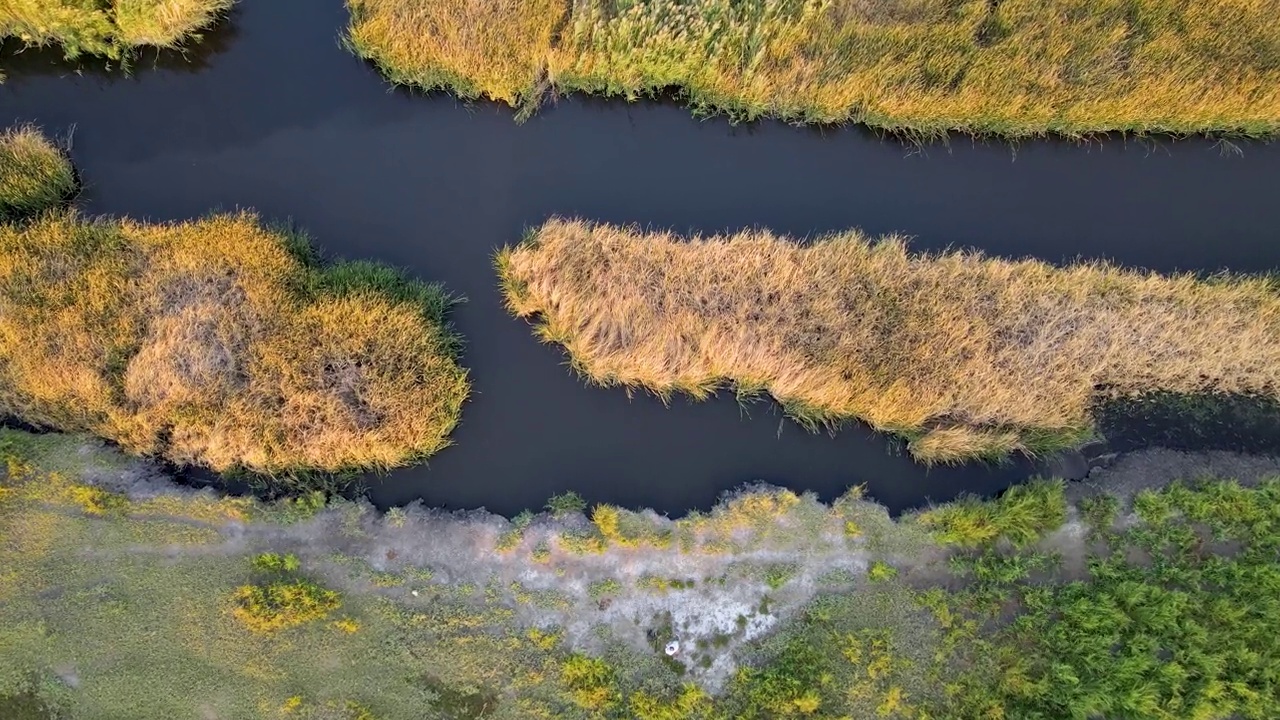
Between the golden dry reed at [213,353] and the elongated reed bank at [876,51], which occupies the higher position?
the elongated reed bank at [876,51]

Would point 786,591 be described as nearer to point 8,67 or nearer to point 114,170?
point 114,170

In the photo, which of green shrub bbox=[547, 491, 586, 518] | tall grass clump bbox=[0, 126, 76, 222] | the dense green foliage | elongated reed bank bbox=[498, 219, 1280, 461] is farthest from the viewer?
tall grass clump bbox=[0, 126, 76, 222]

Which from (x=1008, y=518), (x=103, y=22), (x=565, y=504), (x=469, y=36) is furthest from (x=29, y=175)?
(x=1008, y=518)

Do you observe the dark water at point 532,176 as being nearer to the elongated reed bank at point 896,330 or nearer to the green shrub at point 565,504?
the elongated reed bank at point 896,330

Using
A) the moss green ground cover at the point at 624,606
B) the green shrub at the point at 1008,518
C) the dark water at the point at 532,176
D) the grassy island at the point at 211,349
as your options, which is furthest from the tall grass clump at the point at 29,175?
the green shrub at the point at 1008,518

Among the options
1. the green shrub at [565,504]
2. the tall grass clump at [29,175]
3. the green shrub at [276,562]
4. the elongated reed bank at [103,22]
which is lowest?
the green shrub at [276,562]

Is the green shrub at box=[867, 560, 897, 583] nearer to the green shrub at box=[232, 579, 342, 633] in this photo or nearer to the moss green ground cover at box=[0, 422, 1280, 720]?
the moss green ground cover at box=[0, 422, 1280, 720]

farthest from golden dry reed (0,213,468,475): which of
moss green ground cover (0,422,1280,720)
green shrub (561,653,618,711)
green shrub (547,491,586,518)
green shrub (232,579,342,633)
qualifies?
green shrub (561,653,618,711)
